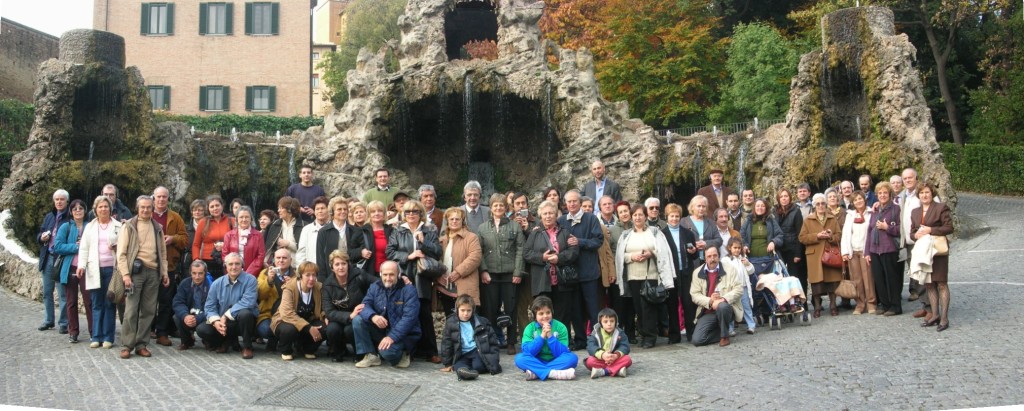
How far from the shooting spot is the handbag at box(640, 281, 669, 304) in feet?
33.8

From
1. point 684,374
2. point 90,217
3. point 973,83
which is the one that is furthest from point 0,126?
point 973,83

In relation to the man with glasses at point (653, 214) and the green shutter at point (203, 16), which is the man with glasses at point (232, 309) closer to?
the man with glasses at point (653, 214)

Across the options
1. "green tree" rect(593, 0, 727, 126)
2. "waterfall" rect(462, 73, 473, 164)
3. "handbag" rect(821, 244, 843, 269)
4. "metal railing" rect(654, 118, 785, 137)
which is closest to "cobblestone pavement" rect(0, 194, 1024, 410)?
"handbag" rect(821, 244, 843, 269)

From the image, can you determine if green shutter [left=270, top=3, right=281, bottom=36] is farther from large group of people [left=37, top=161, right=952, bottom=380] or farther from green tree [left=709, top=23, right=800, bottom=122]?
large group of people [left=37, top=161, right=952, bottom=380]

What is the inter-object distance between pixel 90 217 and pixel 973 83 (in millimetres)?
32644

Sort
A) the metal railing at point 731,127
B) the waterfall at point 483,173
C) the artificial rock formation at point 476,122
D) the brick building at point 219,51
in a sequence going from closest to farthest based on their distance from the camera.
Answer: the artificial rock formation at point 476,122 < the waterfall at point 483,173 < the metal railing at point 731,127 < the brick building at point 219,51

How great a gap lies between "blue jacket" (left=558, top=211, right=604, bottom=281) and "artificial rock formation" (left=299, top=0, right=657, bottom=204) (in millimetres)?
10440

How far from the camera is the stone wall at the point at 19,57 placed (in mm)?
32469

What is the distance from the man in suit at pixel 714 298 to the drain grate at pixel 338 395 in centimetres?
369

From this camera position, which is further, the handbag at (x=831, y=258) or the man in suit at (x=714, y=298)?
the handbag at (x=831, y=258)

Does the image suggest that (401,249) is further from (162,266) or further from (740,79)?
(740,79)

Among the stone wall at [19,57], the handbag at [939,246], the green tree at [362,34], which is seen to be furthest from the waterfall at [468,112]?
the green tree at [362,34]

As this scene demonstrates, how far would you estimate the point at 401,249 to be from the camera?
A: 32.4 ft

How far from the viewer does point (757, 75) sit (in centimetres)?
2967
